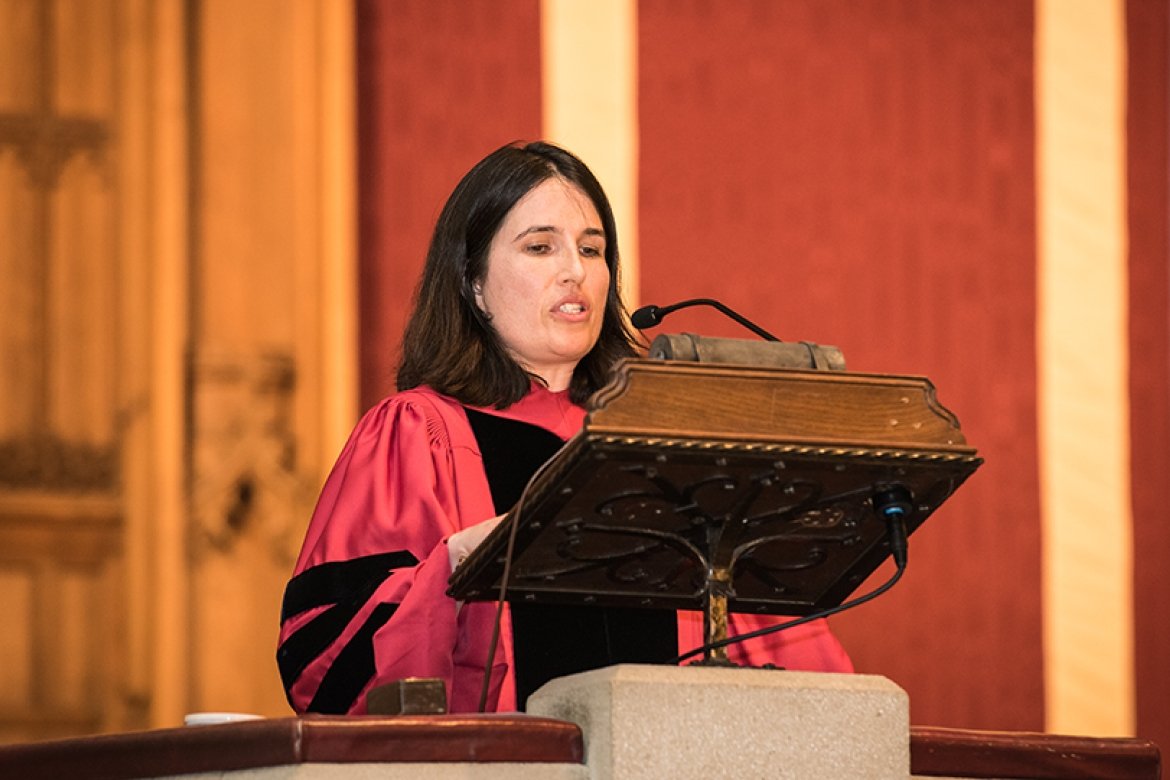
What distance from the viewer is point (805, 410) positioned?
7.16 ft

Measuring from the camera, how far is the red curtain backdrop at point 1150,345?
231 inches

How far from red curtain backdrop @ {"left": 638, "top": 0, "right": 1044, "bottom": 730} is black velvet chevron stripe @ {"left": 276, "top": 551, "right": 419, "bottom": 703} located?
2.84 metres

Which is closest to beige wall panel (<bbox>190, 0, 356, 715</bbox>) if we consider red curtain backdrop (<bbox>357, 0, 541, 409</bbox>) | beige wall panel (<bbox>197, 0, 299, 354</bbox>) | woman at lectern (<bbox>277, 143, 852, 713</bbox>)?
beige wall panel (<bbox>197, 0, 299, 354</bbox>)

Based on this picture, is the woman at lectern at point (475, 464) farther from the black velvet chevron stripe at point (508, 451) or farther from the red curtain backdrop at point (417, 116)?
the red curtain backdrop at point (417, 116)

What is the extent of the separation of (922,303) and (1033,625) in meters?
1.00

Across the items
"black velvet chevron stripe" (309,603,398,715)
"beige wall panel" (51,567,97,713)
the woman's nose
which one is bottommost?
"beige wall panel" (51,567,97,713)

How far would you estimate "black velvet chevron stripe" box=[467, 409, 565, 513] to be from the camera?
3.23 metres

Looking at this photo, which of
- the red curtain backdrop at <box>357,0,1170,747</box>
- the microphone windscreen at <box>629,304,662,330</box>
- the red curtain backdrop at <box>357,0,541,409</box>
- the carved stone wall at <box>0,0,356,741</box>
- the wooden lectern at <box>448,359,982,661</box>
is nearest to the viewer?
the wooden lectern at <box>448,359,982,661</box>

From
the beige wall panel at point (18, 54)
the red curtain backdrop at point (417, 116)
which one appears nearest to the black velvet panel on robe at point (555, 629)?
the red curtain backdrop at point (417, 116)

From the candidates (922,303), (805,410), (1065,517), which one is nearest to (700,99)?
(922,303)

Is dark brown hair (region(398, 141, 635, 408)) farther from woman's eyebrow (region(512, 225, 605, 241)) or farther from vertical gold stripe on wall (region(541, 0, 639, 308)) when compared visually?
vertical gold stripe on wall (region(541, 0, 639, 308))

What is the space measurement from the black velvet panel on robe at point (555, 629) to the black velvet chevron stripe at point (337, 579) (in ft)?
0.80

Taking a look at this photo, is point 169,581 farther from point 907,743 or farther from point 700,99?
point 907,743

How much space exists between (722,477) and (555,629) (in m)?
0.99
